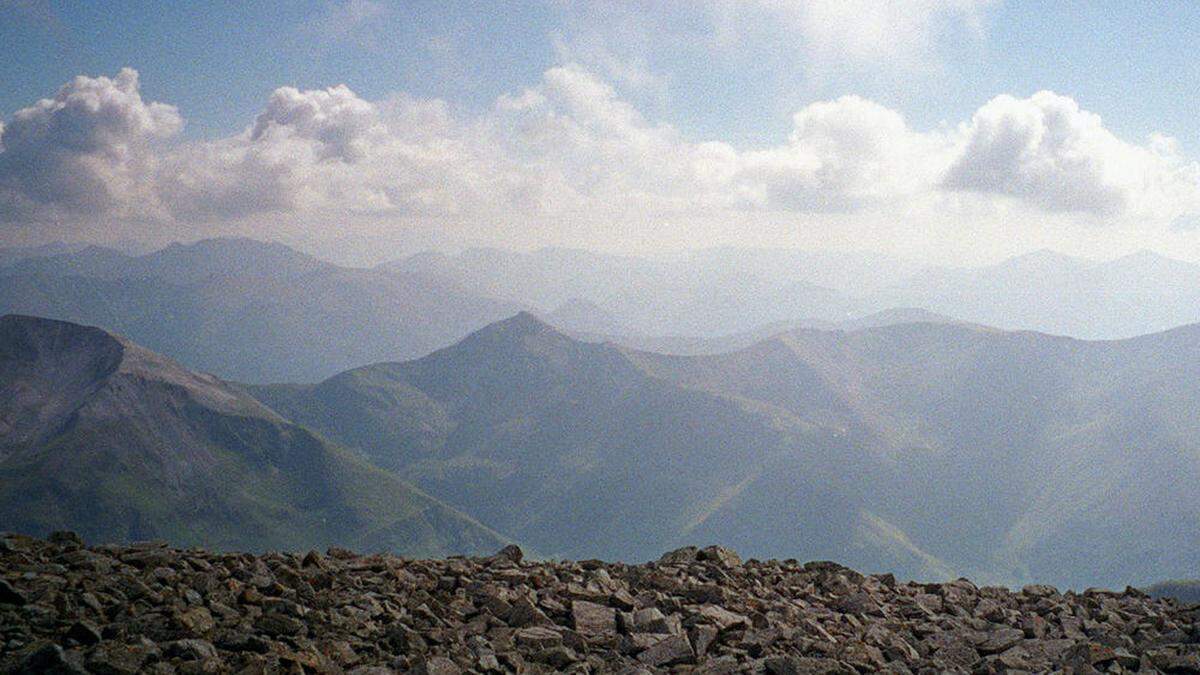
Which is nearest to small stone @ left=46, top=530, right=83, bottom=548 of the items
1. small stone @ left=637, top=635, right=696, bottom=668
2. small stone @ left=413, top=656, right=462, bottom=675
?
small stone @ left=413, top=656, right=462, bottom=675

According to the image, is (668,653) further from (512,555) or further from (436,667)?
(512,555)

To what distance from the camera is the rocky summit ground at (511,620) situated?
1848 centimetres

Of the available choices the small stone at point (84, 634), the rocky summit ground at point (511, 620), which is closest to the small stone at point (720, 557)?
the rocky summit ground at point (511, 620)

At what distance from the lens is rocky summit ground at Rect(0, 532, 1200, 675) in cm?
1848

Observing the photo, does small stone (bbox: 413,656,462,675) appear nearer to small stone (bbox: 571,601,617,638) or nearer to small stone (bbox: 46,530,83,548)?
small stone (bbox: 571,601,617,638)

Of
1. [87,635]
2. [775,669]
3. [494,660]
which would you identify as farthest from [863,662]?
[87,635]

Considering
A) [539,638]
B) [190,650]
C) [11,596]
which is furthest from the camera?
[539,638]

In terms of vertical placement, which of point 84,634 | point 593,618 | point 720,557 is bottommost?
point 84,634

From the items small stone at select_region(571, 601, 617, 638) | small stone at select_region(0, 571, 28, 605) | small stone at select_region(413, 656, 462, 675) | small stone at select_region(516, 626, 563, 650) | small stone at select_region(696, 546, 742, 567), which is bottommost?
small stone at select_region(0, 571, 28, 605)

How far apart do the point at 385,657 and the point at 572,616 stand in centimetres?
585

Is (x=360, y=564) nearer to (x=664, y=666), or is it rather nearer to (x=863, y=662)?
(x=664, y=666)

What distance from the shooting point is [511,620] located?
2241cm

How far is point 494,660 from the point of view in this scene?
19125 mm

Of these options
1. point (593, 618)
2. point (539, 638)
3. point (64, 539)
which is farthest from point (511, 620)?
point (64, 539)
